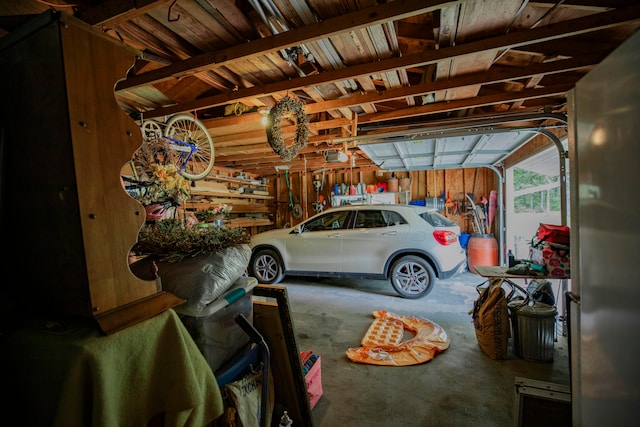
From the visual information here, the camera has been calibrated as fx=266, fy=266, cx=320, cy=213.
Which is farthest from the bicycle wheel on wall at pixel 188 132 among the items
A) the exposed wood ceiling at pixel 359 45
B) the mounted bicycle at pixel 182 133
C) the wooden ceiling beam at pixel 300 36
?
the wooden ceiling beam at pixel 300 36

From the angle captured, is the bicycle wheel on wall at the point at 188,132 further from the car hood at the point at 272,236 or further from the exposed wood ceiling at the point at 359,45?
the car hood at the point at 272,236

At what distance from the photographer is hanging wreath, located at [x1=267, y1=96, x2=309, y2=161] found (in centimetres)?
278

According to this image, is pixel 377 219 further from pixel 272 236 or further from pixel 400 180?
pixel 400 180

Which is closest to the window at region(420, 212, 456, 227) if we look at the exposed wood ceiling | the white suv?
the white suv

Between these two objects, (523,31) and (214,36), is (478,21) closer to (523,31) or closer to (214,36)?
(523,31)

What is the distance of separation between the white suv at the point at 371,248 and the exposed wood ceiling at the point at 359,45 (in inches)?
63.9

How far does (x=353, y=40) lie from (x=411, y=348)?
9.50 ft

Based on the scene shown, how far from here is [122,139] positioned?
851 millimetres

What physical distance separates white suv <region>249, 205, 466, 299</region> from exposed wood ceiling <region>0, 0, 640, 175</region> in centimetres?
162

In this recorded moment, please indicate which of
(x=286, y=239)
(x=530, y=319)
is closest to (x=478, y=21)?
(x=530, y=319)

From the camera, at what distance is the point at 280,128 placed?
296 cm

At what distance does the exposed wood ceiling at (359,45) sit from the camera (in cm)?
172

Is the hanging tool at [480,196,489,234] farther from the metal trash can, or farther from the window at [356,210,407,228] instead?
the metal trash can

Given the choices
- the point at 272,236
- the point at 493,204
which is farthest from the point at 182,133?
the point at 493,204
